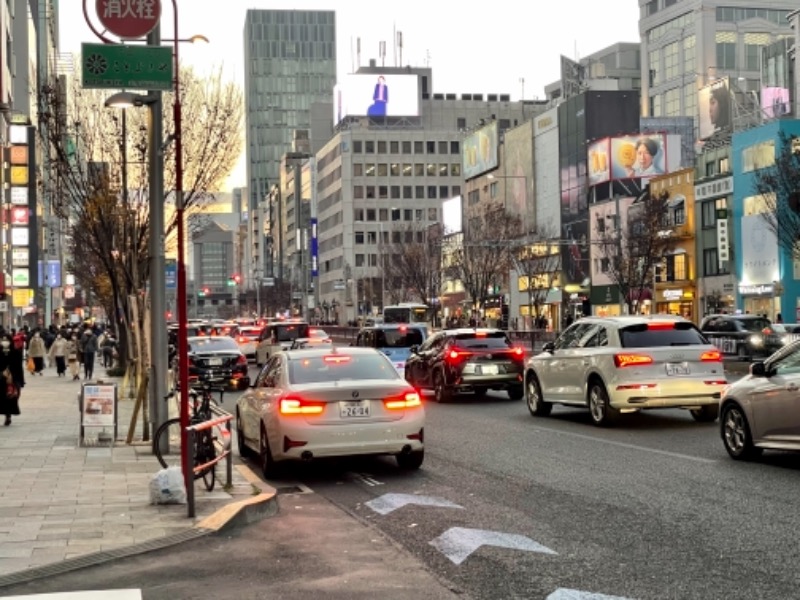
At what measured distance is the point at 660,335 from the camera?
17.8 metres

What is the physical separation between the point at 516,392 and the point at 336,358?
41.4 feet

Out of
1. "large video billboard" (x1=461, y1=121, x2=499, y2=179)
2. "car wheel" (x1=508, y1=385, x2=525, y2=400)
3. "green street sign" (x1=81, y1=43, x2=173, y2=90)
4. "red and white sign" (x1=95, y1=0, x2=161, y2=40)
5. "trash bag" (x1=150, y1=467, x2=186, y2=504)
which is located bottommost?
"car wheel" (x1=508, y1=385, x2=525, y2=400)

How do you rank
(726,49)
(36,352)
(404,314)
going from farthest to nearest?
(726,49) < (404,314) < (36,352)

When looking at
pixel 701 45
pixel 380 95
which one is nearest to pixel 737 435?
pixel 701 45

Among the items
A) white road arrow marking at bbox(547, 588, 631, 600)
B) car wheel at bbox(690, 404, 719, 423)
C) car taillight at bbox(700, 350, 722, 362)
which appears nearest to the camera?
white road arrow marking at bbox(547, 588, 631, 600)

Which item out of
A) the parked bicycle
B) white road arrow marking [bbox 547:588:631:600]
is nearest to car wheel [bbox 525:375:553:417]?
the parked bicycle

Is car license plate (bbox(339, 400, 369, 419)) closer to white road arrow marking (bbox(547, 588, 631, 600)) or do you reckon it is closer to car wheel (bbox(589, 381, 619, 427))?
car wheel (bbox(589, 381, 619, 427))

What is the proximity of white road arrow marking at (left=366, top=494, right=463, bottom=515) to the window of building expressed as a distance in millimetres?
111496

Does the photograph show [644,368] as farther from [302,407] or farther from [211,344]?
[211,344]

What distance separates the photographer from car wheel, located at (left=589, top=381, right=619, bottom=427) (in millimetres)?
17672

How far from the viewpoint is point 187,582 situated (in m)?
7.49

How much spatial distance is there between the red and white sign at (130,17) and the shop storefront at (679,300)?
60.7 meters

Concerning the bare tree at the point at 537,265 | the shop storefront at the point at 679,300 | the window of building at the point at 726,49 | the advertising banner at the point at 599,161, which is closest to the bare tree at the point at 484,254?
the bare tree at the point at 537,265

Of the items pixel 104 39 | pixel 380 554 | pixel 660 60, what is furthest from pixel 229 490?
pixel 660 60
